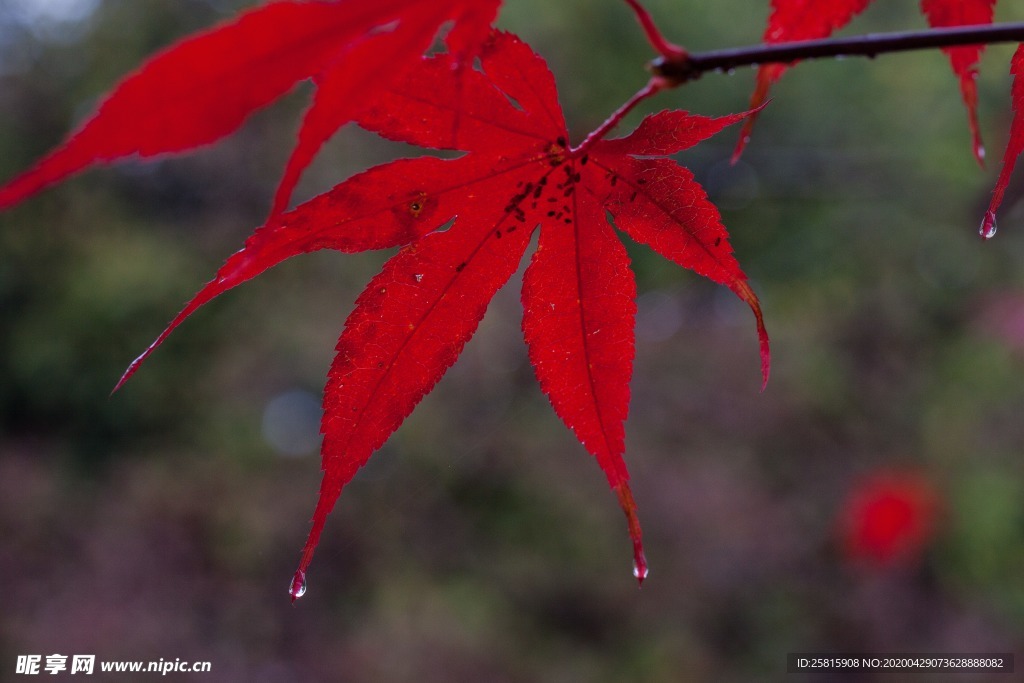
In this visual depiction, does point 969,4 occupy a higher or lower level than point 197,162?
lower

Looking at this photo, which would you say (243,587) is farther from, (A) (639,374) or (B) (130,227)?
(A) (639,374)

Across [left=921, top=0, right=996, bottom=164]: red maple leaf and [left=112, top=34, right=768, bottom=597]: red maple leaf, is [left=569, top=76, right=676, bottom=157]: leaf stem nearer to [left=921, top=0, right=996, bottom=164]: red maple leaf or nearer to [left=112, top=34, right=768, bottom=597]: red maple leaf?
[left=112, top=34, right=768, bottom=597]: red maple leaf

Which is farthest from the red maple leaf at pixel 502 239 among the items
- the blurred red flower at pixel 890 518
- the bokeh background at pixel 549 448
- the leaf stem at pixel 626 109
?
the blurred red flower at pixel 890 518

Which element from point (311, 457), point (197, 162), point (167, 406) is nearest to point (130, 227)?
point (197, 162)

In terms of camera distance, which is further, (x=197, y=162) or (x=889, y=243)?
(x=197, y=162)

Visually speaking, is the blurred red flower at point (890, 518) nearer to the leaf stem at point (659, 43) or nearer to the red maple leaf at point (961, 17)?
the red maple leaf at point (961, 17)

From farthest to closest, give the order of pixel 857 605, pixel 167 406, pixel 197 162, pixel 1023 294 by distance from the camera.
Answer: pixel 197 162 → pixel 167 406 → pixel 857 605 → pixel 1023 294

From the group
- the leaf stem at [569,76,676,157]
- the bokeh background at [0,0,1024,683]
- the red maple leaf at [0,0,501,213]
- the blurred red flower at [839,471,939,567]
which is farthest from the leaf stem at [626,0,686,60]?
the blurred red flower at [839,471,939,567]
